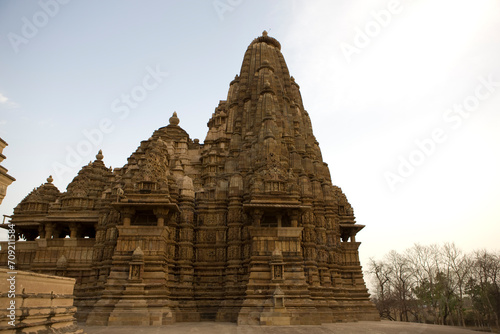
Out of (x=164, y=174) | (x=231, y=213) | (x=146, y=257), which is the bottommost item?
(x=146, y=257)

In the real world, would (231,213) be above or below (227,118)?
below

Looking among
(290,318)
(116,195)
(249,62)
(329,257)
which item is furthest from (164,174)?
(249,62)

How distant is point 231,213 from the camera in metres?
23.1

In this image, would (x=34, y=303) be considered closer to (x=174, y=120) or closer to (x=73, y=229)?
(x=73, y=229)

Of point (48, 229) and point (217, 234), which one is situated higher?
point (48, 229)

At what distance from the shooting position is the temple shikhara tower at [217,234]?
1903cm

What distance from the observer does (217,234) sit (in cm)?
2309

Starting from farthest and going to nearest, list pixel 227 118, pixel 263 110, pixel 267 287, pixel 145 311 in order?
pixel 227 118 → pixel 263 110 → pixel 267 287 → pixel 145 311

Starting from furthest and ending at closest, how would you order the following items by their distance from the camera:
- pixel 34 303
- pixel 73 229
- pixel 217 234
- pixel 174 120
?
pixel 174 120 < pixel 73 229 < pixel 217 234 < pixel 34 303

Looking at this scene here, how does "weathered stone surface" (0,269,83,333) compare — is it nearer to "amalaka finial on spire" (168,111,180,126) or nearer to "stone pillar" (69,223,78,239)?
"stone pillar" (69,223,78,239)

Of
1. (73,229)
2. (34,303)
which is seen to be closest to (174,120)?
(73,229)

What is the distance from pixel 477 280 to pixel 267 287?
30887 millimetres

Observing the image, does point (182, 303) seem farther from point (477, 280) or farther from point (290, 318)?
point (477, 280)

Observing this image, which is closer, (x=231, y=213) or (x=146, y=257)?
(x=146, y=257)
